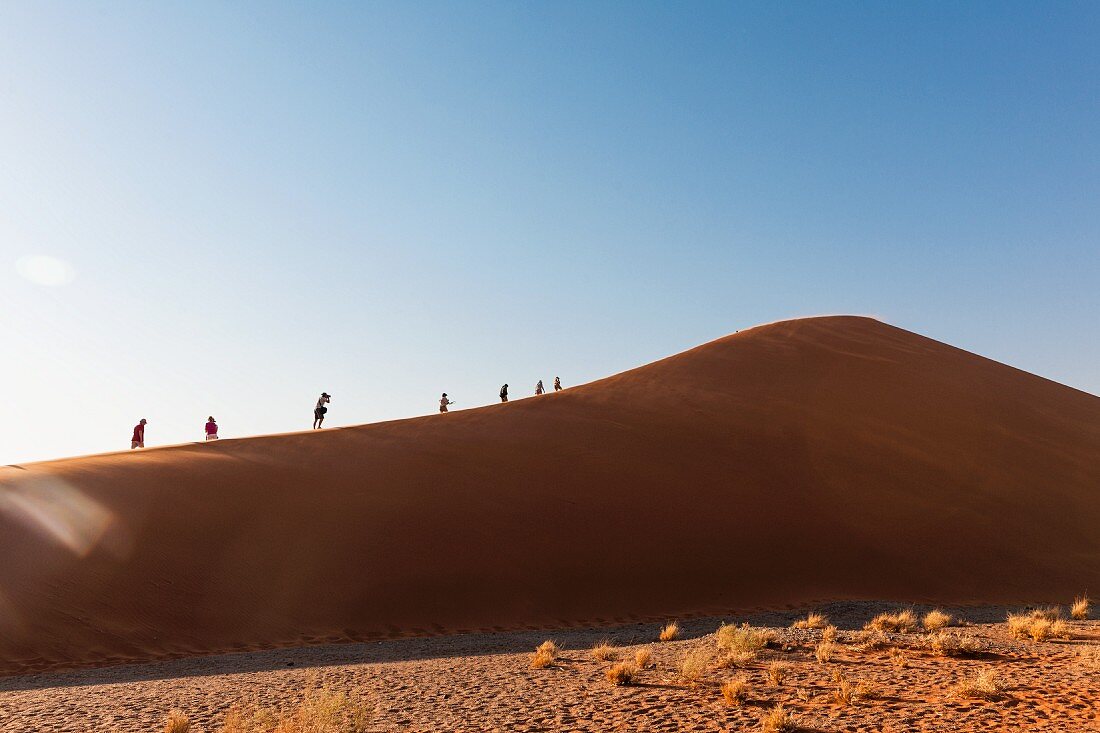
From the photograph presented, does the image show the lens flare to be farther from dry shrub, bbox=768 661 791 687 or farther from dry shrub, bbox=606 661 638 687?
dry shrub, bbox=768 661 791 687

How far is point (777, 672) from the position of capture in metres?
9.28

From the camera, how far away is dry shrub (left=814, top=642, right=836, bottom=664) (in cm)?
1030

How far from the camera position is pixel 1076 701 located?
7.70 meters

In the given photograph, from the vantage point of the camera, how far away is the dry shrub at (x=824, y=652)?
33.8ft

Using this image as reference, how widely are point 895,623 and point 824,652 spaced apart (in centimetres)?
367

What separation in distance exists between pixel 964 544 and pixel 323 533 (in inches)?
618

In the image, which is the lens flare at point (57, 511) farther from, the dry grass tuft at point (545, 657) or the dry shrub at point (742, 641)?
the dry shrub at point (742, 641)

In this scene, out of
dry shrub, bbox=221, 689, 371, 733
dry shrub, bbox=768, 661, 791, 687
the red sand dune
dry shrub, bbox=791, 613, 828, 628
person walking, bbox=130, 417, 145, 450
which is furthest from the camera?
person walking, bbox=130, 417, 145, 450

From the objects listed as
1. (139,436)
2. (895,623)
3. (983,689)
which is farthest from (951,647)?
(139,436)

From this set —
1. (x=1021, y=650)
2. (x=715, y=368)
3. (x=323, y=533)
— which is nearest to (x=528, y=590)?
(x=323, y=533)

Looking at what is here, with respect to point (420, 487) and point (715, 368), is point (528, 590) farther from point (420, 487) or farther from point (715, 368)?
point (715, 368)

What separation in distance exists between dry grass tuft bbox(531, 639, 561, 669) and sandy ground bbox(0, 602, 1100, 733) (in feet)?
0.57

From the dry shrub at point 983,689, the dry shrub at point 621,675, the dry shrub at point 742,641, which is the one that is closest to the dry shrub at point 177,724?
the dry shrub at point 621,675

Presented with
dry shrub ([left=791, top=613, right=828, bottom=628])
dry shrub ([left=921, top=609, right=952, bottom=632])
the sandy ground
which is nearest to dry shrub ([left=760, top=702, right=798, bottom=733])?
the sandy ground
